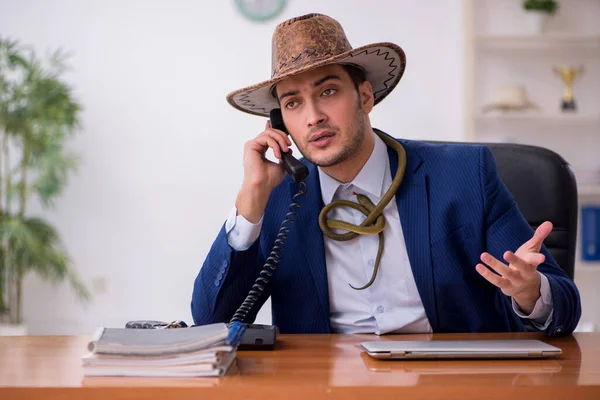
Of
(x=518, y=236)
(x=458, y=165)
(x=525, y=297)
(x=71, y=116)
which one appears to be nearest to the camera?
(x=525, y=297)

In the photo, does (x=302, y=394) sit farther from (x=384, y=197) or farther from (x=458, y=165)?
(x=458, y=165)

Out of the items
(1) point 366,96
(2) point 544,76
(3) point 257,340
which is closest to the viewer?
(3) point 257,340

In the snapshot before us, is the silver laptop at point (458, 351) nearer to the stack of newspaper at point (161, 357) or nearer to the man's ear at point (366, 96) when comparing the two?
the stack of newspaper at point (161, 357)

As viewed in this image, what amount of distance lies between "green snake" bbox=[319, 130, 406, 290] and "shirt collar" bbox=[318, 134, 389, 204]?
54 mm

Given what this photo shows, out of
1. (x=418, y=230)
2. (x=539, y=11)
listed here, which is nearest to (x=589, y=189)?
(x=539, y=11)

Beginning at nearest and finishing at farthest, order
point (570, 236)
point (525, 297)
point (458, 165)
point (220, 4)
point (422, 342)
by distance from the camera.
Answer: point (422, 342)
point (525, 297)
point (458, 165)
point (570, 236)
point (220, 4)

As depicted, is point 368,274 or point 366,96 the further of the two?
point 366,96

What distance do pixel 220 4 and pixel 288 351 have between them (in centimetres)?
361

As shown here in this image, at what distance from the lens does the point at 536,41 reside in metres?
4.34

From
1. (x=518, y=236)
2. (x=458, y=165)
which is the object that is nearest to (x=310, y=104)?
(x=458, y=165)

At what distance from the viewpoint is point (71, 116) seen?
427 cm

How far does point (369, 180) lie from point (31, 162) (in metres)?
2.98

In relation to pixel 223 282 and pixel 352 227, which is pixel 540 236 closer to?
pixel 352 227

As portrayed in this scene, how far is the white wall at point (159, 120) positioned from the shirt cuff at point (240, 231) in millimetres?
2866
